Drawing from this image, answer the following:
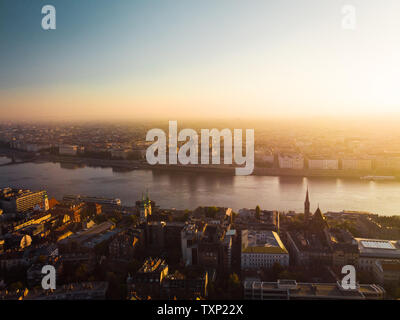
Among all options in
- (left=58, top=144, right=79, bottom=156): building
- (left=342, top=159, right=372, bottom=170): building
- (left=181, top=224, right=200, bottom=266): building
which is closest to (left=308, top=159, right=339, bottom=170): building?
(left=342, top=159, right=372, bottom=170): building

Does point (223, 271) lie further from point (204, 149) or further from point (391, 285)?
point (204, 149)

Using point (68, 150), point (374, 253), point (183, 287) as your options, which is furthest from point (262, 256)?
point (68, 150)

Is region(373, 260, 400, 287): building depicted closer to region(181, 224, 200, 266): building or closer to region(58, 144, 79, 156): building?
region(181, 224, 200, 266): building

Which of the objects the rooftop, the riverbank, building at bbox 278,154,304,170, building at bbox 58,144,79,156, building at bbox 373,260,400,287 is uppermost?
building at bbox 58,144,79,156

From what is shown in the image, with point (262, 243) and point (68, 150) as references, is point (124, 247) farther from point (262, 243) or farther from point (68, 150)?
point (68, 150)
